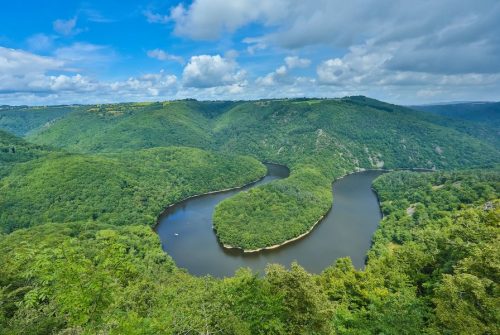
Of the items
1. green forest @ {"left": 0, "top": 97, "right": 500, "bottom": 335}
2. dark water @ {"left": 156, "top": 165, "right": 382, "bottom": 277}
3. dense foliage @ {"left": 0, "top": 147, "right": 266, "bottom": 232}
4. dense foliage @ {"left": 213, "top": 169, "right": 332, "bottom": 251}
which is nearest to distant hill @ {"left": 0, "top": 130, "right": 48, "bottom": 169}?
green forest @ {"left": 0, "top": 97, "right": 500, "bottom": 335}

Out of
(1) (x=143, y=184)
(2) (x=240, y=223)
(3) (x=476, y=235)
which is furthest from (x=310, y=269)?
(1) (x=143, y=184)

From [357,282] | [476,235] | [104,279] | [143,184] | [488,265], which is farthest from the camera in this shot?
[143,184]

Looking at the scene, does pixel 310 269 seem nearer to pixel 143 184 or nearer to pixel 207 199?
pixel 207 199

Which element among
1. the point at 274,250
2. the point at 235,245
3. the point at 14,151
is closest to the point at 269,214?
the point at 274,250

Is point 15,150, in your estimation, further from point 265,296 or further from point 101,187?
point 265,296

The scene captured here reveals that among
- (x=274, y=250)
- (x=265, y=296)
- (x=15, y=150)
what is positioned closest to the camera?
(x=265, y=296)

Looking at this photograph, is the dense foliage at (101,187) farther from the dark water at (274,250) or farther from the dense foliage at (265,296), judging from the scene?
the dense foliage at (265,296)
